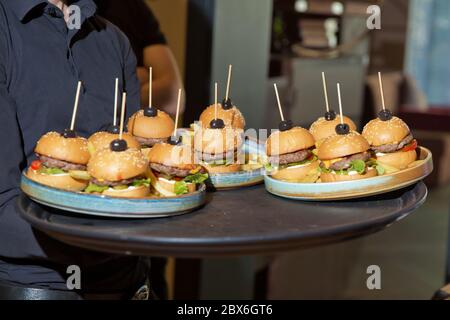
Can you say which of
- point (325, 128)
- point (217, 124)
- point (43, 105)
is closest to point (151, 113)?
point (217, 124)

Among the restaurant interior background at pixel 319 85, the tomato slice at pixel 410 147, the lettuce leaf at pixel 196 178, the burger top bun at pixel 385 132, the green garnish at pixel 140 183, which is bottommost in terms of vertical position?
the restaurant interior background at pixel 319 85

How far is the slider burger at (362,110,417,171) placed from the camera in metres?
1.95

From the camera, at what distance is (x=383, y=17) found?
9.43 m

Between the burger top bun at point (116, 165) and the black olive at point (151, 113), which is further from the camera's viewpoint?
the black olive at point (151, 113)

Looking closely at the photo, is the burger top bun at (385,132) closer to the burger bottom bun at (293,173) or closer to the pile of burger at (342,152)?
the pile of burger at (342,152)

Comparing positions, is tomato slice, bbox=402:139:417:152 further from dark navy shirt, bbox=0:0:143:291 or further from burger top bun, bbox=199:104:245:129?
dark navy shirt, bbox=0:0:143:291

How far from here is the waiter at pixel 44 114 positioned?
180 centimetres

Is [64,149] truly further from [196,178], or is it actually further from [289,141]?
[289,141]

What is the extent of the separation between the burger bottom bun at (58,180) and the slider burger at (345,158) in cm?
63

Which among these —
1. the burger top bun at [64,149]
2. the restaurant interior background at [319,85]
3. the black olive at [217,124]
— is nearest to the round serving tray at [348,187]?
the black olive at [217,124]

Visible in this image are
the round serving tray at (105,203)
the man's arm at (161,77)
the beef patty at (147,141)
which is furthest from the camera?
the man's arm at (161,77)

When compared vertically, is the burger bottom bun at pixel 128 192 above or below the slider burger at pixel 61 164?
below

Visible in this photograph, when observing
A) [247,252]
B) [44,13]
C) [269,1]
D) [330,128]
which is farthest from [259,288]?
[247,252]
